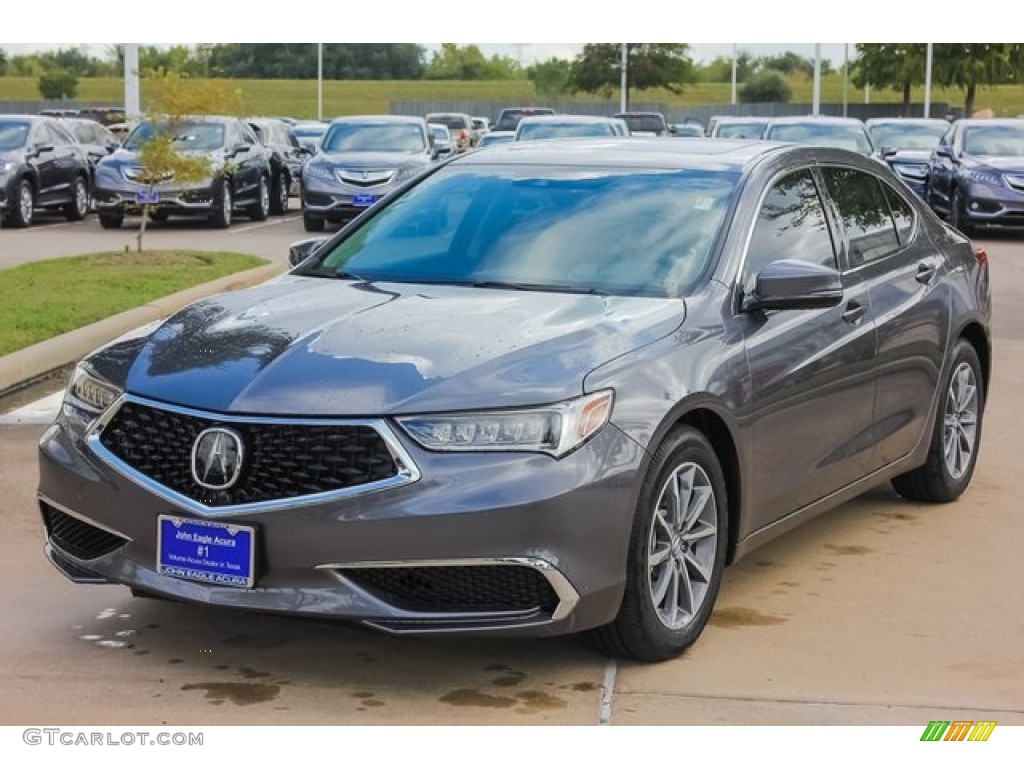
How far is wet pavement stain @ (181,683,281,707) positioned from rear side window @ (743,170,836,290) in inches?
84.1

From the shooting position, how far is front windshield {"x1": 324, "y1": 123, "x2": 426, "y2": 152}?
2619 centimetres

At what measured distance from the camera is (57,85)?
10194cm

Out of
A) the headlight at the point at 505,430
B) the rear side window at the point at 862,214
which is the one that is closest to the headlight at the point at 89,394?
the headlight at the point at 505,430

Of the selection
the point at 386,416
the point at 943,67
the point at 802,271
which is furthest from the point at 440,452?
the point at 943,67

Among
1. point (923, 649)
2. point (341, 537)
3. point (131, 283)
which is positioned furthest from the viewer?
point (131, 283)

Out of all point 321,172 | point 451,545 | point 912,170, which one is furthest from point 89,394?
point 912,170

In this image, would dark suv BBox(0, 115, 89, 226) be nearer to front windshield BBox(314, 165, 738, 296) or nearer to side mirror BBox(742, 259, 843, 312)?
front windshield BBox(314, 165, 738, 296)

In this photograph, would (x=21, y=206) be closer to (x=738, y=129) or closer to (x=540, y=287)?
(x=738, y=129)

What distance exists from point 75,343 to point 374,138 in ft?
47.5

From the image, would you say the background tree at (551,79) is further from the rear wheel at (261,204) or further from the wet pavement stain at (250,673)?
the wet pavement stain at (250,673)

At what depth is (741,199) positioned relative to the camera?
6500mm

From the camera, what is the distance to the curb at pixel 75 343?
1126cm

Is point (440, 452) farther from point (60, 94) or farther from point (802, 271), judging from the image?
point (60, 94)

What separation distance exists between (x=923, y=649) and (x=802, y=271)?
1.29 m
